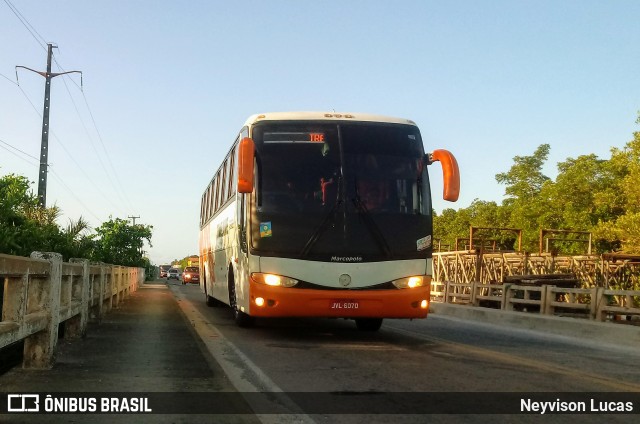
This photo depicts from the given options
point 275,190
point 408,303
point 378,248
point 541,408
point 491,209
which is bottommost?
point 541,408

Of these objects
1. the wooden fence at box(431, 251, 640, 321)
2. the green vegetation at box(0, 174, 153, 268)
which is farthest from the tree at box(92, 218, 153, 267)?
the green vegetation at box(0, 174, 153, 268)

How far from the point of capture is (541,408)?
253 inches

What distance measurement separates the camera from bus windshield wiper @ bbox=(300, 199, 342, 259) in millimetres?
11500

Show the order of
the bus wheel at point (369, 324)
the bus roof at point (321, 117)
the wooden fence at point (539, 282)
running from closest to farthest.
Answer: the bus roof at point (321, 117) < the bus wheel at point (369, 324) < the wooden fence at point (539, 282)

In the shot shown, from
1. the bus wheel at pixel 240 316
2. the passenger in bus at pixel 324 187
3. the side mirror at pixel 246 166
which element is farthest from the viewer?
the bus wheel at pixel 240 316

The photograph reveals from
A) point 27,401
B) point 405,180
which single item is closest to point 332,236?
point 405,180

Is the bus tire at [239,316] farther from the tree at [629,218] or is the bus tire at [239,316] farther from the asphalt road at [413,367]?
the tree at [629,218]

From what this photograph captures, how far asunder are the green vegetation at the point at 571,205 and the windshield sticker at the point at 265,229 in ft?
105

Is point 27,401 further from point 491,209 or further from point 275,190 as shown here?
point 491,209

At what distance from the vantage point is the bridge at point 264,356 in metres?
6.71

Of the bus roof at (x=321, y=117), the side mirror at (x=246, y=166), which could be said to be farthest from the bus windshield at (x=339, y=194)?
the side mirror at (x=246, y=166)

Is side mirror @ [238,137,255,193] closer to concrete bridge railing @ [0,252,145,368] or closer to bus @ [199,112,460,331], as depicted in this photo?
bus @ [199,112,460,331]

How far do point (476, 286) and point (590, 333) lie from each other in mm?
10298

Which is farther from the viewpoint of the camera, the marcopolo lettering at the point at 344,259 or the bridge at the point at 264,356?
the marcopolo lettering at the point at 344,259
